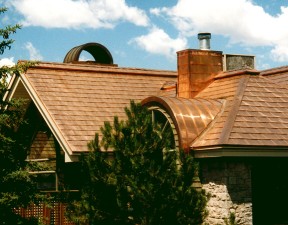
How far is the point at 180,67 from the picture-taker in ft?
59.6

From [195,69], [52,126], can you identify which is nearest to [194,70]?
[195,69]

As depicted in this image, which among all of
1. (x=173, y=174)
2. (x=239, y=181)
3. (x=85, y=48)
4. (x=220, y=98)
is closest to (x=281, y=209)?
(x=239, y=181)

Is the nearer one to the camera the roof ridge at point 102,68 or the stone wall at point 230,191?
the stone wall at point 230,191

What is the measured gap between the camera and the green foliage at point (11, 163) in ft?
42.7

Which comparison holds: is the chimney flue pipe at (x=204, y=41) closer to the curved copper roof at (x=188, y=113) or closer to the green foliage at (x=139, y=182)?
the curved copper roof at (x=188, y=113)

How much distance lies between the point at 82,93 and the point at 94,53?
532 cm

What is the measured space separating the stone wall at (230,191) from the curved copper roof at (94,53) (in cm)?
1042

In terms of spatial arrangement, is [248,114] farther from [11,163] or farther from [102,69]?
[102,69]

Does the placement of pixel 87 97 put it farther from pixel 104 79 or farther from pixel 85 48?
pixel 85 48

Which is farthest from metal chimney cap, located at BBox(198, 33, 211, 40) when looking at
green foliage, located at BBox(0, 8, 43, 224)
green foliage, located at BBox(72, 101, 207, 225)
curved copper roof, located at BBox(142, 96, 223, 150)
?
green foliage, located at BBox(72, 101, 207, 225)

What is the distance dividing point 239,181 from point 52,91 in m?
7.30

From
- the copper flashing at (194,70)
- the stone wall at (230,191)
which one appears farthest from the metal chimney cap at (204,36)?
the stone wall at (230,191)

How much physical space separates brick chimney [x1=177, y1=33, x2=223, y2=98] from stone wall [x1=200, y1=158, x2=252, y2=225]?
4.45m

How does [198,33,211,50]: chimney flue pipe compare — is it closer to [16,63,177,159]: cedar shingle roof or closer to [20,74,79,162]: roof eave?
[16,63,177,159]: cedar shingle roof
